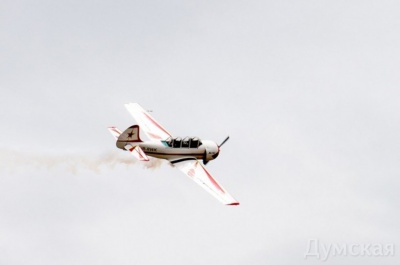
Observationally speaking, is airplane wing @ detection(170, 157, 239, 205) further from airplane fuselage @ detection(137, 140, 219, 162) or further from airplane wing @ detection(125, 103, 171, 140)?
airplane wing @ detection(125, 103, 171, 140)

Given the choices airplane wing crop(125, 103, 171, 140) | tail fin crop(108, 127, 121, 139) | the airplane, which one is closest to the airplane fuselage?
the airplane

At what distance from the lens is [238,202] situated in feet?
167

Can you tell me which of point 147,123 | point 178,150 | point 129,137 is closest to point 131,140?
point 129,137

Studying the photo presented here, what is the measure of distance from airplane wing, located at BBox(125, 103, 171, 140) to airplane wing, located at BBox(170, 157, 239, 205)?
4280 mm

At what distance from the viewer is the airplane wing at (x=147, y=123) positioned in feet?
202

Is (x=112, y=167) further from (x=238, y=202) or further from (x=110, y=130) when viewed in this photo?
(x=238, y=202)

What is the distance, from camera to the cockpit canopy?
58.2 m

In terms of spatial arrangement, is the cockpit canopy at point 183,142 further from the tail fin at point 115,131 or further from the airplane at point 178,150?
the tail fin at point 115,131

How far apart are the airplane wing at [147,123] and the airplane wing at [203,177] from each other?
169 inches

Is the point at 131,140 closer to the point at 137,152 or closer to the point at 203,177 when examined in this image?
the point at 137,152

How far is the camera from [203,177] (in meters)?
55.5

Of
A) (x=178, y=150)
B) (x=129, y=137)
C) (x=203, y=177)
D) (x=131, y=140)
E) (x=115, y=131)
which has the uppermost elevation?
(x=115, y=131)

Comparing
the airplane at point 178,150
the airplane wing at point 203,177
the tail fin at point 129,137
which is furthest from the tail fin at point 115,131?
the airplane wing at point 203,177

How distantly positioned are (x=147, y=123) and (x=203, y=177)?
10445mm
